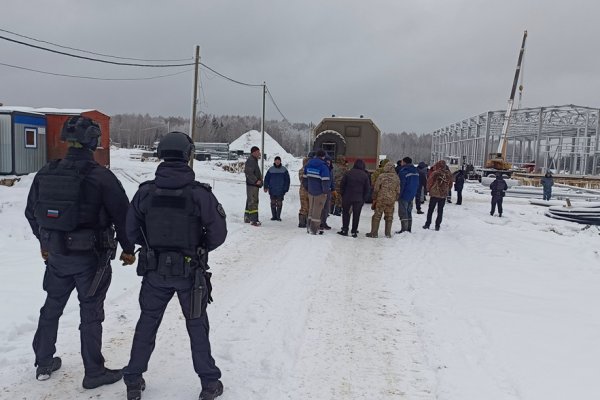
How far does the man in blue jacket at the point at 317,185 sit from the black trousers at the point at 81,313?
284 inches

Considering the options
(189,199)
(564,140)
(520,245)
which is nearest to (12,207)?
(189,199)

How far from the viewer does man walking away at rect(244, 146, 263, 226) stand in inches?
464

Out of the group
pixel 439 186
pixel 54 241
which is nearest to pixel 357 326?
pixel 54 241

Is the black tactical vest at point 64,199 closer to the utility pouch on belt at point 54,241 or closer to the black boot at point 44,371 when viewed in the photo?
the utility pouch on belt at point 54,241

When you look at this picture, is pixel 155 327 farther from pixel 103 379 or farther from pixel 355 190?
pixel 355 190

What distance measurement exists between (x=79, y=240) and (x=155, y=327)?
89cm

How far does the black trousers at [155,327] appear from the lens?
3.55m

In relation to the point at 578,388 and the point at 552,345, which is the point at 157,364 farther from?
the point at 552,345

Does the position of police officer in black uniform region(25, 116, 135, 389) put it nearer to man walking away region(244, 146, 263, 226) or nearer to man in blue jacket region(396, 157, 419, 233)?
man walking away region(244, 146, 263, 226)

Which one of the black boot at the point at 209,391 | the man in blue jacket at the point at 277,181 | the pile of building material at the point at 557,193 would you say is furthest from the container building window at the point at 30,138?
the pile of building material at the point at 557,193

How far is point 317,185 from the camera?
1084 centimetres

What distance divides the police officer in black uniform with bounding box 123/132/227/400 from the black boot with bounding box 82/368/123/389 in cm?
37

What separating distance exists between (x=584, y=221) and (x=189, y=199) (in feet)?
53.3

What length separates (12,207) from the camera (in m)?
12.9
